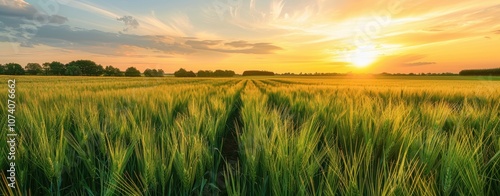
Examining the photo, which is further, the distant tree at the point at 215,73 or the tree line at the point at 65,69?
the distant tree at the point at 215,73

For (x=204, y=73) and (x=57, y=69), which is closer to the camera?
(x=57, y=69)

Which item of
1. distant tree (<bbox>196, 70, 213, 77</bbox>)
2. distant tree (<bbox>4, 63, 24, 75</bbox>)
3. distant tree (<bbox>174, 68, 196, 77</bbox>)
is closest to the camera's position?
distant tree (<bbox>4, 63, 24, 75</bbox>)

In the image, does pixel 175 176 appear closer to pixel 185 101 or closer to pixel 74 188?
pixel 74 188

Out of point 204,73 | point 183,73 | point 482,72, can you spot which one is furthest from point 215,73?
point 482,72

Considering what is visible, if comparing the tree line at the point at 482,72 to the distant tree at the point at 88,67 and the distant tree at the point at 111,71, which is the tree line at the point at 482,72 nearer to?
the distant tree at the point at 111,71

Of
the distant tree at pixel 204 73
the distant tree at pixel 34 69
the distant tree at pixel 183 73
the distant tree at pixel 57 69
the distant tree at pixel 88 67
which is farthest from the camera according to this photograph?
the distant tree at pixel 204 73

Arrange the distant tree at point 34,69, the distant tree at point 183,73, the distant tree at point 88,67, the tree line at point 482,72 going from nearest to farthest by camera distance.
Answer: the distant tree at point 34,69
the distant tree at point 88,67
the tree line at point 482,72
the distant tree at point 183,73

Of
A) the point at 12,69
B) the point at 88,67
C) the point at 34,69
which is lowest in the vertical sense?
the point at 12,69

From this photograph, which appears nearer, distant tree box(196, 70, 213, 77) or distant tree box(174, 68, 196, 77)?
distant tree box(174, 68, 196, 77)

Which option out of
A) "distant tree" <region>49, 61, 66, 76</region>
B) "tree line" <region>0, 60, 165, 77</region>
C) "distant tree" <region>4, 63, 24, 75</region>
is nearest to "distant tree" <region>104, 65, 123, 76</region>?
"tree line" <region>0, 60, 165, 77</region>

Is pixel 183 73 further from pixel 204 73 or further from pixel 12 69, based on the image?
pixel 12 69

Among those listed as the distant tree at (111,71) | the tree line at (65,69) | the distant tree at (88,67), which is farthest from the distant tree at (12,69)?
the distant tree at (111,71)

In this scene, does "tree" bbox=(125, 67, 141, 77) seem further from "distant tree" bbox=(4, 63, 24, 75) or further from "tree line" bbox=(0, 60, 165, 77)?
"distant tree" bbox=(4, 63, 24, 75)

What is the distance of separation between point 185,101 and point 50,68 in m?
64.3
